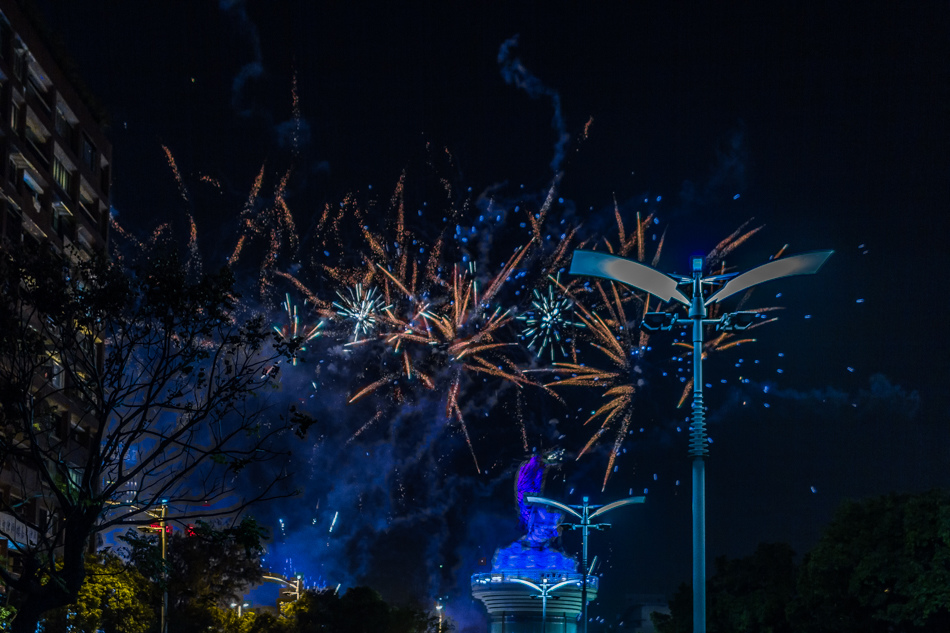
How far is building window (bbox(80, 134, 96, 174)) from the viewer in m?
53.2

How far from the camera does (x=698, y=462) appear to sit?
854 inches

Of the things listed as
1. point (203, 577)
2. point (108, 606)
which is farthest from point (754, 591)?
point (108, 606)

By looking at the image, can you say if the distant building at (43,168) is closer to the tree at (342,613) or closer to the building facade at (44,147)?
the building facade at (44,147)

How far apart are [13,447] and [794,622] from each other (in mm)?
37936

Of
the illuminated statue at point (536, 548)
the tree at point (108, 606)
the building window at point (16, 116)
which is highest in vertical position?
the building window at point (16, 116)

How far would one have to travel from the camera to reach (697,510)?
21.8 metres

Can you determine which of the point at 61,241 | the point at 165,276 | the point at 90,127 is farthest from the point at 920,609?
the point at 90,127

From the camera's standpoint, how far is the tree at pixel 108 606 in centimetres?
3928

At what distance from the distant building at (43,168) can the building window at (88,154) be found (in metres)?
0.05

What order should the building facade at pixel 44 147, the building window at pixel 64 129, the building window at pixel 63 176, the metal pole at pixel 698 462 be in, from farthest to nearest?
the building window at pixel 64 129 → the building window at pixel 63 176 → the building facade at pixel 44 147 → the metal pole at pixel 698 462

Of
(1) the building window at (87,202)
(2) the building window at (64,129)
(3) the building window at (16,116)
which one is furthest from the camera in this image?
(1) the building window at (87,202)

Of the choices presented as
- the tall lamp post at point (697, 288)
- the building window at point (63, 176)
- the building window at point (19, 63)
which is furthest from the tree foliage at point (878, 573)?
the building window at point (19, 63)

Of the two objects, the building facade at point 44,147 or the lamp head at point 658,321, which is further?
the building facade at point 44,147

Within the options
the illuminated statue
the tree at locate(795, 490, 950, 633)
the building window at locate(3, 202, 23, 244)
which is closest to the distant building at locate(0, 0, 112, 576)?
the building window at locate(3, 202, 23, 244)
